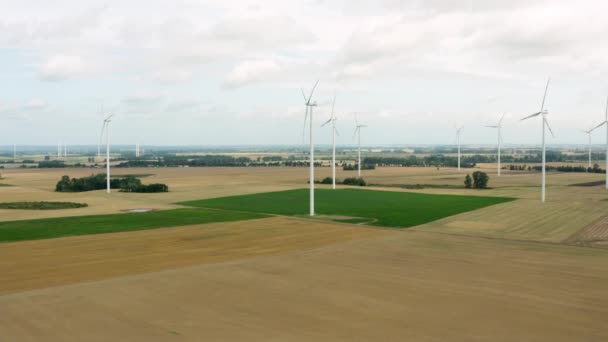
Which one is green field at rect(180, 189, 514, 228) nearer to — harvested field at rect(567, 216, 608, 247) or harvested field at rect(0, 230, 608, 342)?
harvested field at rect(567, 216, 608, 247)

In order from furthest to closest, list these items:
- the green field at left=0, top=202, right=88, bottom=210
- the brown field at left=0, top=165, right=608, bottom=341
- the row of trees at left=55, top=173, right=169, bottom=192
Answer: the row of trees at left=55, top=173, right=169, bottom=192, the green field at left=0, top=202, right=88, bottom=210, the brown field at left=0, top=165, right=608, bottom=341

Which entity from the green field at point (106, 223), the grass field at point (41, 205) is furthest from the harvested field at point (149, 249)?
the grass field at point (41, 205)

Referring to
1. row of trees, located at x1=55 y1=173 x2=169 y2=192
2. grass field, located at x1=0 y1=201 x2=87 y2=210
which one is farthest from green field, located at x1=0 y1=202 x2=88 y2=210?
row of trees, located at x1=55 y1=173 x2=169 y2=192

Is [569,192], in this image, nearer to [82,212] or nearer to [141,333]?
[82,212]

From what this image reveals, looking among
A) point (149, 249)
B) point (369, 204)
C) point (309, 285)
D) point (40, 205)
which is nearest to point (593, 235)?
point (309, 285)

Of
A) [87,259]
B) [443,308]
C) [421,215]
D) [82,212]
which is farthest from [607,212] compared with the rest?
[82,212]

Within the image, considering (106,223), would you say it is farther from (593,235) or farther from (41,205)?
(593,235)
